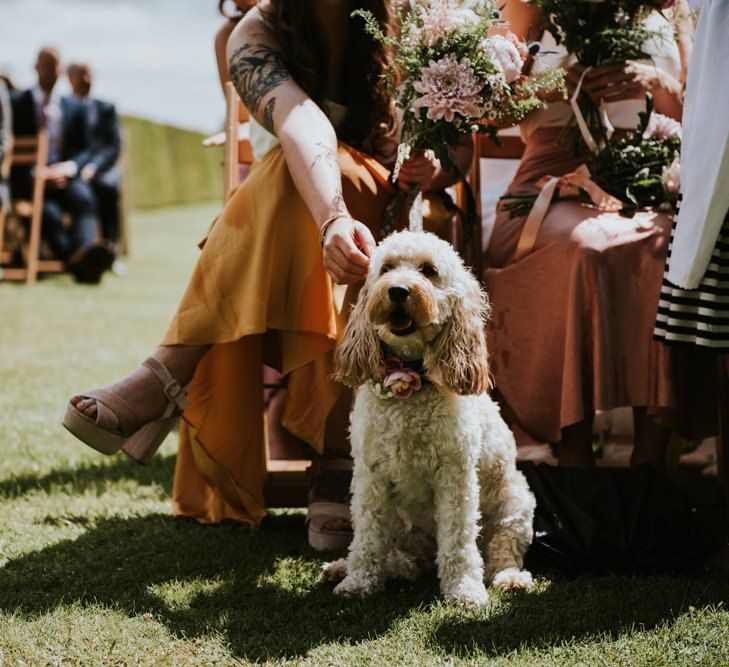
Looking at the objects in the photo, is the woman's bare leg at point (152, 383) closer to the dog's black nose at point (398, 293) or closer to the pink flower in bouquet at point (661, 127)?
the dog's black nose at point (398, 293)

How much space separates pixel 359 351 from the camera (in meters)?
2.65

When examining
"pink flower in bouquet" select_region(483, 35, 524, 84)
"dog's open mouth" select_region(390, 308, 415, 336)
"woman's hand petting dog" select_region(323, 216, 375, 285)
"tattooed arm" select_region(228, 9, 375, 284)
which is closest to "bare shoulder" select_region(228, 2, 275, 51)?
"tattooed arm" select_region(228, 9, 375, 284)

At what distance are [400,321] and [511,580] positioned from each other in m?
0.88

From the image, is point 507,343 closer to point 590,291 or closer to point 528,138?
point 590,291

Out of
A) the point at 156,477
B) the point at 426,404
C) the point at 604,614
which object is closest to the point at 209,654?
the point at 426,404

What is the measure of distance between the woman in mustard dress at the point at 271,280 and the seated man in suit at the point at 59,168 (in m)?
8.33

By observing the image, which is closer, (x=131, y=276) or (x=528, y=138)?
(x=528, y=138)

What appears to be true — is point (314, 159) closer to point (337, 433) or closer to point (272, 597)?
point (337, 433)

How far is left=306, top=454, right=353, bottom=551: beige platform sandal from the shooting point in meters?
3.13

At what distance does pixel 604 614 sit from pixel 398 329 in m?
1.00

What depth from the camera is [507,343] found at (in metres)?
3.66

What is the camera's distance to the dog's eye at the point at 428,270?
103 inches

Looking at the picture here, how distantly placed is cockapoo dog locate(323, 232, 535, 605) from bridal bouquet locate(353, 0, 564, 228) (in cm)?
55

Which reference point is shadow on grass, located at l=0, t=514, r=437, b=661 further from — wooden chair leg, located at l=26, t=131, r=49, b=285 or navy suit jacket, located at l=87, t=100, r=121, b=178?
navy suit jacket, located at l=87, t=100, r=121, b=178
